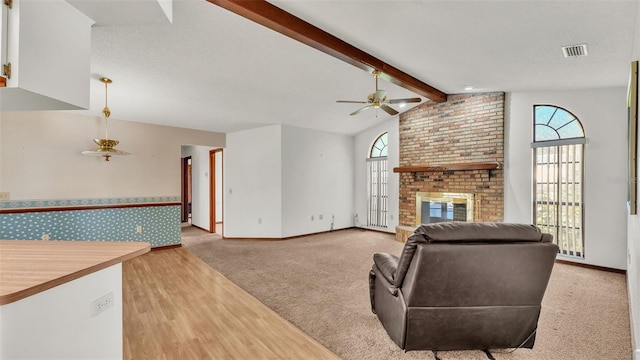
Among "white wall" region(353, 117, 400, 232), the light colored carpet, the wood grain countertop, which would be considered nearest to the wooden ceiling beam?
the wood grain countertop

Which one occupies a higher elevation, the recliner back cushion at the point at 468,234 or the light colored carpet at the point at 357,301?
the recliner back cushion at the point at 468,234

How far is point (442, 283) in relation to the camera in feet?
5.88

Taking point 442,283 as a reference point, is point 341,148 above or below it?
above

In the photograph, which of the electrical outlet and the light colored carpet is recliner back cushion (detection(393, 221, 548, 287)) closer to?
the light colored carpet

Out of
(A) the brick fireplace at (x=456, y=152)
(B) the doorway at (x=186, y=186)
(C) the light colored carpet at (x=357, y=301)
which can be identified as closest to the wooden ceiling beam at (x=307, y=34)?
(A) the brick fireplace at (x=456, y=152)

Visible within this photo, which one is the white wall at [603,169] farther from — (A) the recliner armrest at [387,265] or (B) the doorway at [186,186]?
(B) the doorway at [186,186]

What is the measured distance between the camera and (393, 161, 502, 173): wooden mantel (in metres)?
4.91

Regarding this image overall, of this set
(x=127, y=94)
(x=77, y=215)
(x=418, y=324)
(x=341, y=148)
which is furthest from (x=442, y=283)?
(x=341, y=148)

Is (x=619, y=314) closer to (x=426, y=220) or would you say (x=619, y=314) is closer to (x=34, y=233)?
(x=426, y=220)

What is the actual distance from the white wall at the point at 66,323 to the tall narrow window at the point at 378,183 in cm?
610

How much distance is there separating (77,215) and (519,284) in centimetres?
568

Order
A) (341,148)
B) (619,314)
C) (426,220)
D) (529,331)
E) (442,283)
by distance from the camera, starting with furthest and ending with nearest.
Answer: (341,148), (426,220), (619,314), (529,331), (442,283)

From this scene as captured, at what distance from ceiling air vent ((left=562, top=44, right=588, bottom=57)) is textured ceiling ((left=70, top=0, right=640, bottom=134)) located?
0.06m

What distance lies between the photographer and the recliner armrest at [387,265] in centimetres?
204
